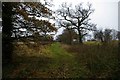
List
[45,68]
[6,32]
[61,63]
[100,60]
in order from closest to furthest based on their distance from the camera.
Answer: [45,68] < [100,60] < [6,32] < [61,63]

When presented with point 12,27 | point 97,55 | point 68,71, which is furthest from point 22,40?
point 97,55

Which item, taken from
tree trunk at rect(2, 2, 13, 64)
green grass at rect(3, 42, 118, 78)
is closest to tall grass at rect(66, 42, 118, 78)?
green grass at rect(3, 42, 118, 78)

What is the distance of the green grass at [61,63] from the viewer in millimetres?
14773

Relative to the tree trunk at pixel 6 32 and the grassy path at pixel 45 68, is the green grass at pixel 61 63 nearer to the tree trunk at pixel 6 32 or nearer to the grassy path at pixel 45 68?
the grassy path at pixel 45 68

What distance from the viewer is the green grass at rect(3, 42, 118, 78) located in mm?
14773

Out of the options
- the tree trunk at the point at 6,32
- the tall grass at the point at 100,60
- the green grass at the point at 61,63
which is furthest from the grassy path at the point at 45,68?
the tree trunk at the point at 6,32

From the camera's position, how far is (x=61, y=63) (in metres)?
16.6

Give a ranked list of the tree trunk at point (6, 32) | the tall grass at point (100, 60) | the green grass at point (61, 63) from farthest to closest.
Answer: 1. the tree trunk at point (6, 32)
2. the green grass at point (61, 63)
3. the tall grass at point (100, 60)

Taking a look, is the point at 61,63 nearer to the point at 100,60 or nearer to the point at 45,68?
the point at 45,68

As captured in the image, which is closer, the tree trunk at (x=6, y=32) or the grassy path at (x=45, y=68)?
the grassy path at (x=45, y=68)

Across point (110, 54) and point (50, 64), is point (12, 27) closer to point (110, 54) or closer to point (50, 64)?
point (50, 64)

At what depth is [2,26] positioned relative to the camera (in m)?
16.3

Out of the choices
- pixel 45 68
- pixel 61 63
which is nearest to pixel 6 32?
pixel 45 68

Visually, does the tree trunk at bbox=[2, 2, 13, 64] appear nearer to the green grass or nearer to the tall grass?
the green grass
